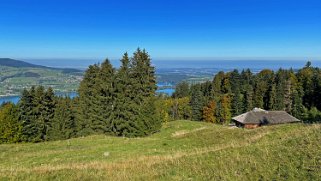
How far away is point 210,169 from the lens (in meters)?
10.3

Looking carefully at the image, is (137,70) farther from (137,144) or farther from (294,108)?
(294,108)

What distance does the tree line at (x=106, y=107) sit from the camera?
41.7 metres

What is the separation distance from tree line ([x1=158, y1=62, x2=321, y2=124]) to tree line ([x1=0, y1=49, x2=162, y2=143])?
95.2 ft

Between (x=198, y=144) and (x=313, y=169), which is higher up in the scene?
(x=313, y=169)

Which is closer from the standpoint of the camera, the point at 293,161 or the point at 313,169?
the point at 313,169

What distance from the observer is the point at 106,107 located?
4259 centimetres

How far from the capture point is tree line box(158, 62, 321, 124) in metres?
76.8

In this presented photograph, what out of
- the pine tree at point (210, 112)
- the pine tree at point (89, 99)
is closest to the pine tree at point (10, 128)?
the pine tree at point (89, 99)

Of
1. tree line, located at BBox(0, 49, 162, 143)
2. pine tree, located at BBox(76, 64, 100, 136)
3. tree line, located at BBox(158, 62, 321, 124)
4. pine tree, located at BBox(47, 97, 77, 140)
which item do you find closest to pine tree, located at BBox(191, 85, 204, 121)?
tree line, located at BBox(158, 62, 321, 124)

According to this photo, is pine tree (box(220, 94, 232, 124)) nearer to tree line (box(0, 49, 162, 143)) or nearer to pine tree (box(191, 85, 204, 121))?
pine tree (box(191, 85, 204, 121))

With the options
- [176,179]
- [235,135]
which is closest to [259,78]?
[235,135]

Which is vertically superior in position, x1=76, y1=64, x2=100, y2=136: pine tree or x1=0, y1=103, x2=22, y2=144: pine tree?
x1=76, y1=64, x2=100, y2=136: pine tree

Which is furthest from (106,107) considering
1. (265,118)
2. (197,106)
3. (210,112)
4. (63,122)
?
(197,106)

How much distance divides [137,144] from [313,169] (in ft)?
54.5
